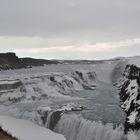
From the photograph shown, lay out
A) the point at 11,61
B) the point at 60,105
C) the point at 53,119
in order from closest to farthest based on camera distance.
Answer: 1. the point at 53,119
2. the point at 60,105
3. the point at 11,61

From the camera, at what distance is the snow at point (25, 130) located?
28.0 metres

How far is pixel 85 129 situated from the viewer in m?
30.1

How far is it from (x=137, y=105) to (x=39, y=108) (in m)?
9.84

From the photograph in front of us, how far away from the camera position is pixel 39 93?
51.5 m

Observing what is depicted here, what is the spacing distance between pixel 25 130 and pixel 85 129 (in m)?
4.41

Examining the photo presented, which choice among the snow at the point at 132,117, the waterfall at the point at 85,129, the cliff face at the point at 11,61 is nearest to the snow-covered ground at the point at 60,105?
the waterfall at the point at 85,129

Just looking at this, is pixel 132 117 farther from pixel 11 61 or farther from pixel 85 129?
pixel 11 61

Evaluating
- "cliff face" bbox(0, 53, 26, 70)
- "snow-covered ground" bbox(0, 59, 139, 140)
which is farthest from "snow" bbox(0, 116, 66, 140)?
"cliff face" bbox(0, 53, 26, 70)

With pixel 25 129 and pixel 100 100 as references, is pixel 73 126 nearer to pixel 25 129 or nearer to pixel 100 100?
pixel 25 129

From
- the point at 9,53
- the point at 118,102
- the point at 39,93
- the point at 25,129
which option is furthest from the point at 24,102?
the point at 9,53

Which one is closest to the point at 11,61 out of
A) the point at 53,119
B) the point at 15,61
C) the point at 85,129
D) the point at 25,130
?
the point at 15,61

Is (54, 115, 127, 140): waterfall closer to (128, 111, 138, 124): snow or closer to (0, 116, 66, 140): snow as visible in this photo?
(0, 116, 66, 140): snow

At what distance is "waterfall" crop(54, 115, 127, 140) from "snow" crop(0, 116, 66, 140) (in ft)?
3.72

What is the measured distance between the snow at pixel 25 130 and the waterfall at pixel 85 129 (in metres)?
1.13
